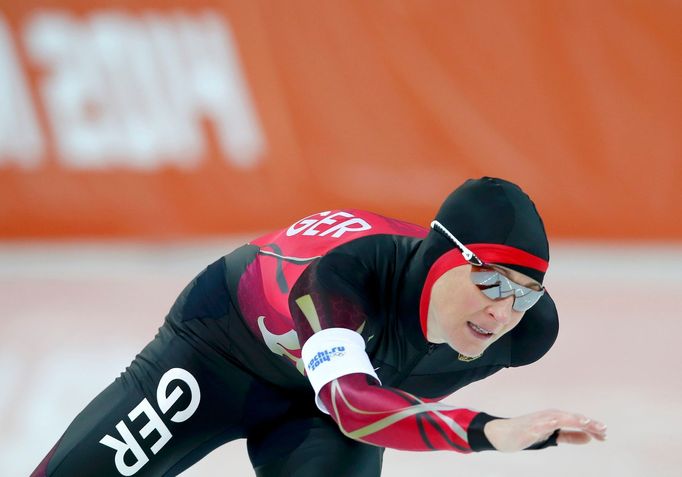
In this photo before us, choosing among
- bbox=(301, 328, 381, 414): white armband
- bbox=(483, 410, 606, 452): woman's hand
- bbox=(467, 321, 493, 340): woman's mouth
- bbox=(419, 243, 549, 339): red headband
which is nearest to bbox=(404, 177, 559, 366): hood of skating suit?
bbox=(419, 243, 549, 339): red headband

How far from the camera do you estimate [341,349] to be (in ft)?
7.13

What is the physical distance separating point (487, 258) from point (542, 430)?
0.53m

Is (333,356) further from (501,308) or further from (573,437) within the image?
(573,437)

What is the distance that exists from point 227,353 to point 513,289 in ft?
2.81

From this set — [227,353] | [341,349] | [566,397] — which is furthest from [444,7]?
[341,349]

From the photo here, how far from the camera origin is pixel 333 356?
217cm

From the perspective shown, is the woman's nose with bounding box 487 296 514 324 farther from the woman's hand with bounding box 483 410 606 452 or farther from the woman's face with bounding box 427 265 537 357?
the woman's hand with bounding box 483 410 606 452

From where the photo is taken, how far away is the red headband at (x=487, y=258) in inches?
88.7

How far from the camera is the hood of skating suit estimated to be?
2258 millimetres

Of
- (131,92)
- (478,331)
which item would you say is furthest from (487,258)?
(131,92)

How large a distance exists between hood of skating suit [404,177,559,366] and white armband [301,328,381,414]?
28 cm

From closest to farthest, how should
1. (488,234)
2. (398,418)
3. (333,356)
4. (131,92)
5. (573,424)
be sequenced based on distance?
1. (573,424)
2. (398,418)
3. (333,356)
4. (488,234)
5. (131,92)

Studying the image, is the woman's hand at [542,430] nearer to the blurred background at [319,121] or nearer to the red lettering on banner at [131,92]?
the blurred background at [319,121]

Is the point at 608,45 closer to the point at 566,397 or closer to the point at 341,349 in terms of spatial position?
the point at 566,397
